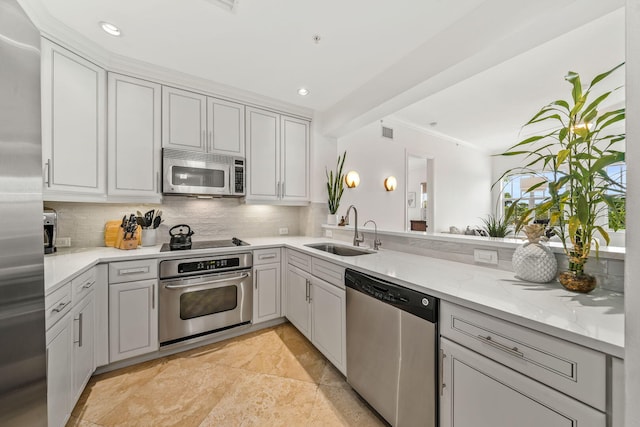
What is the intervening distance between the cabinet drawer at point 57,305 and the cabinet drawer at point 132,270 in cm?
48

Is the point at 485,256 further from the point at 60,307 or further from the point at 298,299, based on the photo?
the point at 60,307

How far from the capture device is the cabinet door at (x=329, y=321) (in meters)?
1.81

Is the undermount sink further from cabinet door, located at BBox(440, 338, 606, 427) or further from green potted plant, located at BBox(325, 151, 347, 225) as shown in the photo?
cabinet door, located at BBox(440, 338, 606, 427)

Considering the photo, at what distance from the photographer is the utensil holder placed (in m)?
2.36

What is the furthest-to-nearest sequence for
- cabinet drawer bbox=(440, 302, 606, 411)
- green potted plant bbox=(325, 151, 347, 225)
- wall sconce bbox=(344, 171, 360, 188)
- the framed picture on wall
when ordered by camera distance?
the framed picture on wall
wall sconce bbox=(344, 171, 360, 188)
green potted plant bbox=(325, 151, 347, 225)
cabinet drawer bbox=(440, 302, 606, 411)

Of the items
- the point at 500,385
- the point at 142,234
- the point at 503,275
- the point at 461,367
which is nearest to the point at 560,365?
the point at 500,385

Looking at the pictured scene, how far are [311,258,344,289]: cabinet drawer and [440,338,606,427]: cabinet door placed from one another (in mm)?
822

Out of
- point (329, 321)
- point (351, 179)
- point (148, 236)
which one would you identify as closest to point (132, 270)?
point (148, 236)

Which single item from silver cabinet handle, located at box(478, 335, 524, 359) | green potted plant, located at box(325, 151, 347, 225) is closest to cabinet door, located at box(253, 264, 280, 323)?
green potted plant, located at box(325, 151, 347, 225)

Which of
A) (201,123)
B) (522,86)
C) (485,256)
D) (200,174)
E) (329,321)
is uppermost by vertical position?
(522,86)

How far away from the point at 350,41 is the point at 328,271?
1.80 meters

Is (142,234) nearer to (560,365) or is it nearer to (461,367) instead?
(461,367)

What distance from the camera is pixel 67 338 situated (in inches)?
55.7

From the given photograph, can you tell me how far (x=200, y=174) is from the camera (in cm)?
250
